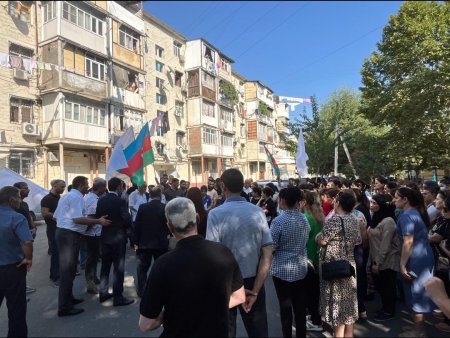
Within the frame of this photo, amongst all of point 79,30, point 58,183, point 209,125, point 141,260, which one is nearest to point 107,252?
point 141,260

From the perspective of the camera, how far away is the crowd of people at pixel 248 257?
2.18m

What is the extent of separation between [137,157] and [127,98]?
1703 cm

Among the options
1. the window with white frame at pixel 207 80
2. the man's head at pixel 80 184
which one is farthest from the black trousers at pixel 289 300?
the window with white frame at pixel 207 80

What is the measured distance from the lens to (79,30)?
67.8 ft

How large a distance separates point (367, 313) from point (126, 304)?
11.8ft

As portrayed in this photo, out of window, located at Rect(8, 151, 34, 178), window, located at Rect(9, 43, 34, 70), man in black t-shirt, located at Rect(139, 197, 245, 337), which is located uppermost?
window, located at Rect(9, 43, 34, 70)

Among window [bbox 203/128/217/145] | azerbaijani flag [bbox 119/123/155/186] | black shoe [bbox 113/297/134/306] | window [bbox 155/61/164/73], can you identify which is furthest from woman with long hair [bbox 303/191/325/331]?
window [bbox 203/128/217/145]

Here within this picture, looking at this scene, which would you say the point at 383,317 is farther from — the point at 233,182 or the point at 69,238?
the point at 69,238

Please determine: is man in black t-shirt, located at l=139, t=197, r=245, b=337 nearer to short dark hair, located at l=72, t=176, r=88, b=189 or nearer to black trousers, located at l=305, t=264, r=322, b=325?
black trousers, located at l=305, t=264, r=322, b=325

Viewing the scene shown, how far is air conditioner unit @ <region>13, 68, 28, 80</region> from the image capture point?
18.3m

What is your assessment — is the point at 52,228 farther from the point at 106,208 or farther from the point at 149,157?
the point at 149,157

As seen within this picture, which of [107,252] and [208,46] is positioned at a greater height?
[208,46]

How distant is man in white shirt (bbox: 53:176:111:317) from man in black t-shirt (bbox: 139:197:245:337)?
3.54 m

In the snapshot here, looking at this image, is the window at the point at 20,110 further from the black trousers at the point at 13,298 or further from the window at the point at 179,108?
the black trousers at the point at 13,298
